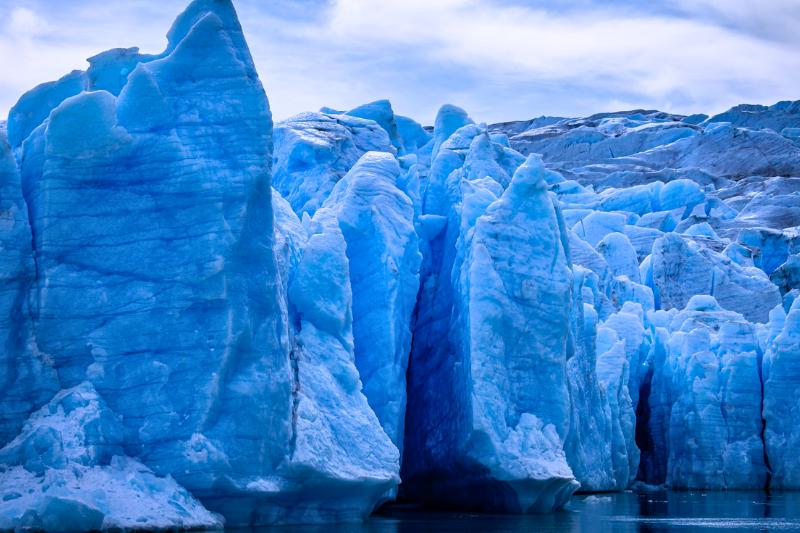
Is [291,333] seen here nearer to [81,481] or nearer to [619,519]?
[81,481]

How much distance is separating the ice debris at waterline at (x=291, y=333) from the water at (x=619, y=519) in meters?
0.66

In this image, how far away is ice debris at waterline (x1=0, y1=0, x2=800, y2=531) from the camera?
14781mm

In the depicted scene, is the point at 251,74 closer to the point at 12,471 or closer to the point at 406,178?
the point at 12,471

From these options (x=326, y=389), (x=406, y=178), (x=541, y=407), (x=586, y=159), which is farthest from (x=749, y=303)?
(x=586, y=159)

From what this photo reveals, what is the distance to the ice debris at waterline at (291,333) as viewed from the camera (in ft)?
48.5

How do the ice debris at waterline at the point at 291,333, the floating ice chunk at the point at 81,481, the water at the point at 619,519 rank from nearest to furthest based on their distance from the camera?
the floating ice chunk at the point at 81,481, the ice debris at waterline at the point at 291,333, the water at the point at 619,519

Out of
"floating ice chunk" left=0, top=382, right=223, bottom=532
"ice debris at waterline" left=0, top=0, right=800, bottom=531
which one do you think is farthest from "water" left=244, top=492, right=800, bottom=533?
"floating ice chunk" left=0, top=382, right=223, bottom=532

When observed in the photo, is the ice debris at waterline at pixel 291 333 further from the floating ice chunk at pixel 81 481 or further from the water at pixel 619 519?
the water at pixel 619 519

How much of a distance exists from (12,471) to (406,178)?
1373 centimetres

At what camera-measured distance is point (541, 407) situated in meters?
20.6

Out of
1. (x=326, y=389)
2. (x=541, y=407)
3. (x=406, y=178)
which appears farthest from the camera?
(x=406, y=178)

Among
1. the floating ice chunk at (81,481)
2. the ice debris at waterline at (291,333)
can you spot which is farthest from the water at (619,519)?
the floating ice chunk at (81,481)

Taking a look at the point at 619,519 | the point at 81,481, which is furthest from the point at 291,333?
the point at 619,519

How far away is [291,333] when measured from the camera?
17.5 metres
